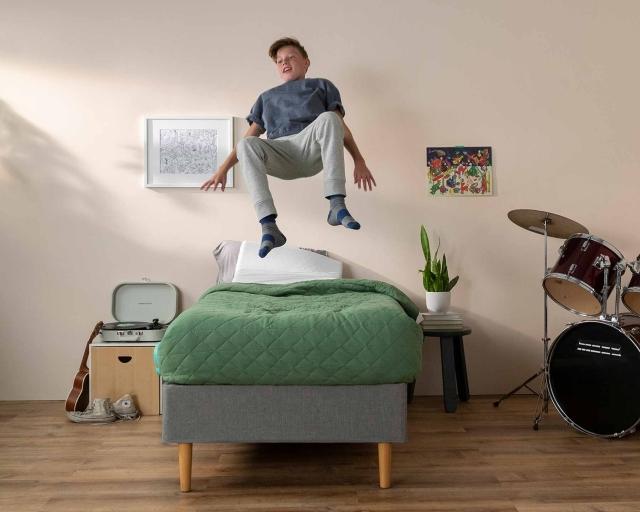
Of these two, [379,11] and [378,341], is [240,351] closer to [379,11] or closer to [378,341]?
[378,341]

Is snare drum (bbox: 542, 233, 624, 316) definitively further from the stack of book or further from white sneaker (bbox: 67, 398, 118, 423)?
white sneaker (bbox: 67, 398, 118, 423)

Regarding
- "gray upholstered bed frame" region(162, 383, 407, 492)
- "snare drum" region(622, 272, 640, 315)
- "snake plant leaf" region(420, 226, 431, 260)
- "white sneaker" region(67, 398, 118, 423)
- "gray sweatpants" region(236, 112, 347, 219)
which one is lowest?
"white sneaker" region(67, 398, 118, 423)

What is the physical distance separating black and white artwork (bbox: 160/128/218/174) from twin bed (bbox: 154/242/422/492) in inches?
70.9

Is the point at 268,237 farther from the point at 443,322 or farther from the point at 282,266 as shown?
the point at 443,322

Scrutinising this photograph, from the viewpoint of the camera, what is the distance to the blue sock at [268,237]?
2881 mm

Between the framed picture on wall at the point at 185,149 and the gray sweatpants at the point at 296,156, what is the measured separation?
953 millimetres

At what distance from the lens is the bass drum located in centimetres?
296

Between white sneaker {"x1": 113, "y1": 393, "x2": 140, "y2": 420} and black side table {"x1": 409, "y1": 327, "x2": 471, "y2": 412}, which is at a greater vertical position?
black side table {"x1": 409, "y1": 327, "x2": 471, "y2": 412}

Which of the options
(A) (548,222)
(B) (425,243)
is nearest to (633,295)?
(A) (548,222)

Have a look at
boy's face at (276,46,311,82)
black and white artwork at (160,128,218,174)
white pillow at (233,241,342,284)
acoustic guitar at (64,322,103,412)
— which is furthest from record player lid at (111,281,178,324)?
boy's face at (276,46,311,82)

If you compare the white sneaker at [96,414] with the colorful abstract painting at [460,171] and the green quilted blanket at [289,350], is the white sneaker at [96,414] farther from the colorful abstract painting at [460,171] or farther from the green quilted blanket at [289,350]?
the colorful abstract painting at [460,171]

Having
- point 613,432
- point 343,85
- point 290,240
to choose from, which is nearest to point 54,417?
point 290,240

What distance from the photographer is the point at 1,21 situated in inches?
157

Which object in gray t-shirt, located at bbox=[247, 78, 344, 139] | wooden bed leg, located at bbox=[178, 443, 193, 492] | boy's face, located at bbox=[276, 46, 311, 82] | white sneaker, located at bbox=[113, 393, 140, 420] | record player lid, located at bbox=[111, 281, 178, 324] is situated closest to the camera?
wooden bed leg, located at bbox=[178, 443, 193, 492]
